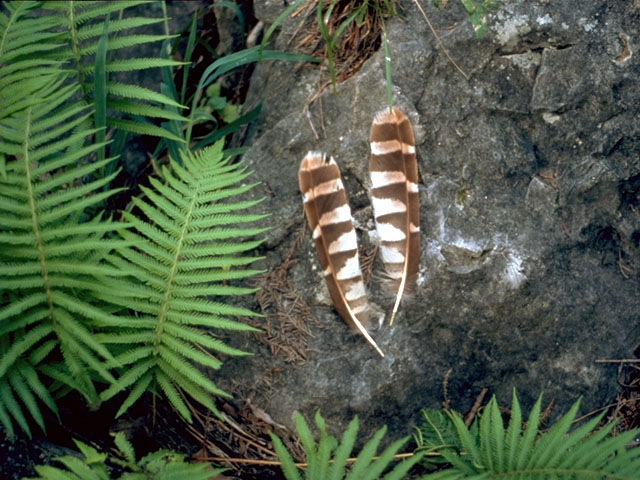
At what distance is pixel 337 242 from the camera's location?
2.70 m

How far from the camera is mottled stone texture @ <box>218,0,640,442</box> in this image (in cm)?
268

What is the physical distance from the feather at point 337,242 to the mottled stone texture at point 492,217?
0.28ft

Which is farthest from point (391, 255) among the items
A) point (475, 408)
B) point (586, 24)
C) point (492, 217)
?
point (586, 24)

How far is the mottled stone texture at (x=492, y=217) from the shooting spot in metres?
2.68

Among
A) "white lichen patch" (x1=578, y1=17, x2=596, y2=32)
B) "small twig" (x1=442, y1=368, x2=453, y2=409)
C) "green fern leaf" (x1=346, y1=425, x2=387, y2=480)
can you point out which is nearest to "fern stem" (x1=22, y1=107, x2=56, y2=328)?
"green fern leaf" (x1=346, y1=425, x2=387, y2=480)

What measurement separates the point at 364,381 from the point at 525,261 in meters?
0.87

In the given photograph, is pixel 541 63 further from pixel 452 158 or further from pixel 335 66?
pixel 335 66

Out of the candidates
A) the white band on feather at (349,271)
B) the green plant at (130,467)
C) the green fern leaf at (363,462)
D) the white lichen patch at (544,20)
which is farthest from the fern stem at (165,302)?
the white lichen patch at (544,20)

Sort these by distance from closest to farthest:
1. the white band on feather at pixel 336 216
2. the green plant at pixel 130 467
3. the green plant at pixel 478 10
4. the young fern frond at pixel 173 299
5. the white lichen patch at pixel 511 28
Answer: the green plant at pixel 130 467 → the young fern frond at pixel 173 299 → the green plant at pixel 478 10 → the white band on feather at pixel 336 216 → the white lichen patch at pixel 511 28

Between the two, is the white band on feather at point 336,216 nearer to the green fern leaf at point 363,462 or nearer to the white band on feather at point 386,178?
the white band on feather at point 386,178

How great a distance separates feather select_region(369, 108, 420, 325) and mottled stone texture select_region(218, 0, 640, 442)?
70 mm

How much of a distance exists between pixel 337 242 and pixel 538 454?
114 centimetres

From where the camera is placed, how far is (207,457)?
2568 millimetres

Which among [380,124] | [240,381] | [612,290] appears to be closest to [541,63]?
[380,124]
